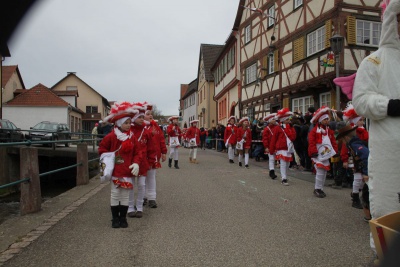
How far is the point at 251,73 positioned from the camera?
23859 mm

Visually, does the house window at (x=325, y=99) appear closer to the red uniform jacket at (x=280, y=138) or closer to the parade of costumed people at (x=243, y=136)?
the parade of costumed people at (x=243, y=136)

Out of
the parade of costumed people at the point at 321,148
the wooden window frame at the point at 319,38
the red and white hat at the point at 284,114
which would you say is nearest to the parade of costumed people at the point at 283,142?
the red and white hat at the point at 284,114

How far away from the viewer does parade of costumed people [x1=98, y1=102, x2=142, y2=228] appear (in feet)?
16.8

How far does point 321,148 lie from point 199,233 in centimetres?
394

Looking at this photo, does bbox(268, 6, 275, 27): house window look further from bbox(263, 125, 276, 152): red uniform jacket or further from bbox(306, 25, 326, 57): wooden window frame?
bbox(263, 125, 276, 152): red uniform jacket

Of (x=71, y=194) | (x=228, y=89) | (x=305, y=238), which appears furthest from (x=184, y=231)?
(x=228, y=89)

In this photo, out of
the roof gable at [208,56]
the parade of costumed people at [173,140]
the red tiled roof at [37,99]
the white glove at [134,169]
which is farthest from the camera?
the roof gable at [208,56]

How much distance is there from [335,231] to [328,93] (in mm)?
10883

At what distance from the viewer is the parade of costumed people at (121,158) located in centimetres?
511

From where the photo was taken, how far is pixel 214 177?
10.8m

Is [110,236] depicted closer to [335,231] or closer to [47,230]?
[47,230]

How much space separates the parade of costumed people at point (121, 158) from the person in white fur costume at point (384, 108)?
3219 mm

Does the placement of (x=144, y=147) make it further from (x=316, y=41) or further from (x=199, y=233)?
(x=316, y=41)

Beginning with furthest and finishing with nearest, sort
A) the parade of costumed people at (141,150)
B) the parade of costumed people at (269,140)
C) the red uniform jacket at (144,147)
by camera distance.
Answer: the parade of costumed people at (269,140), the red uniform jacket at (144,147), the parade of costumed people at (141,150)
